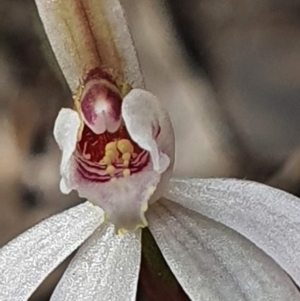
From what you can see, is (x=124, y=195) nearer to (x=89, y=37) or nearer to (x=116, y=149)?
(x=116, y=149)

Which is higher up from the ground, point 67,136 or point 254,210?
point 67,136

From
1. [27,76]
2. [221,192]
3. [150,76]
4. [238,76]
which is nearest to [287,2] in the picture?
[238,76]

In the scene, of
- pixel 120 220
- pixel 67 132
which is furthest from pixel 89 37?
pixel 120 220

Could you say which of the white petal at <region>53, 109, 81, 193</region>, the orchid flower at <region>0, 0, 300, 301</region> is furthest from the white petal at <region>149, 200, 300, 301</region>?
the white petal at <region>53, 109, 81, 193</region>

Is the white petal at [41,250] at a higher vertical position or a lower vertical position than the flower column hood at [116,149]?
lower

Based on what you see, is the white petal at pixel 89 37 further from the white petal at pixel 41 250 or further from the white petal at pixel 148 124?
the white petal at pixel 41 250

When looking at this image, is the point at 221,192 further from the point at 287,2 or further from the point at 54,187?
the point at 287,2

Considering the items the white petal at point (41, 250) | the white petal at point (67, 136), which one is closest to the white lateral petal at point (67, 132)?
the white petal at point (67, 136)
